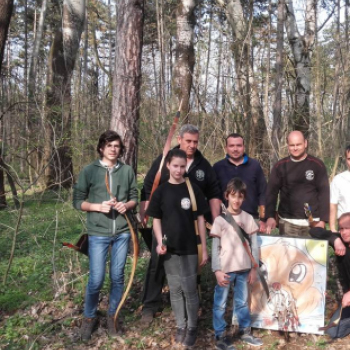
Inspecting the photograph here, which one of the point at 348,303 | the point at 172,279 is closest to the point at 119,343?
the point at 172,279

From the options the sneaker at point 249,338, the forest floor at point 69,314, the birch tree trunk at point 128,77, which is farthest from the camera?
the birch tree trunk at point 128,77

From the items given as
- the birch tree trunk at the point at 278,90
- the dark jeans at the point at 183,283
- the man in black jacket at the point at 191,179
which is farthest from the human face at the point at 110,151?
the birch tree trunk at the point at 278,90

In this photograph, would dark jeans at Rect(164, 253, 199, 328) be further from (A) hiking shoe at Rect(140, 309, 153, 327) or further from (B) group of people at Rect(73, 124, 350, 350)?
(A) hiking shoe at Rect(140, 309, 153, 327)

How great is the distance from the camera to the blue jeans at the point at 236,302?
3744mm

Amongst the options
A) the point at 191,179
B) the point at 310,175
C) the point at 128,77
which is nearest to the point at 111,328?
the point at 191,179

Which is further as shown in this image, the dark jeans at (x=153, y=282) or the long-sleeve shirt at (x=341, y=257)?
the dark jeans at (x=153, y=282)

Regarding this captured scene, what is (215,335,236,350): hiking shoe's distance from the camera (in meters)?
3.76

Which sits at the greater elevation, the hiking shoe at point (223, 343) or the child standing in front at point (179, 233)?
the child standing in front at point (179, 233)

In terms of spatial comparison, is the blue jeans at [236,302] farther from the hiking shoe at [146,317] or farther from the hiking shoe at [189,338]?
the hiking shoe at [146,317]

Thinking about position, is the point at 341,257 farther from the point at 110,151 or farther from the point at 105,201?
the point at 110,151

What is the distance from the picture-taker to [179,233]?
368 cm

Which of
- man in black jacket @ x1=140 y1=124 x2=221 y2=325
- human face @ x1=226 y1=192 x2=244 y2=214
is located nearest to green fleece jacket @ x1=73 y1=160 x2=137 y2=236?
man in black jacket @ x1=140 y1=124 x2=221 y2=325

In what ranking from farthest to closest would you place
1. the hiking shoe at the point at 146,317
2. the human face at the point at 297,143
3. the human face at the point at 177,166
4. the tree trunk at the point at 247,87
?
the tree trunk at the point at 247,87 → the hiking shoe at the point at 146,317 → the human face at the point at 297,143 → the human face at the point at 177,166

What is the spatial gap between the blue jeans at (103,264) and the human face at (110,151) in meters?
0.73
